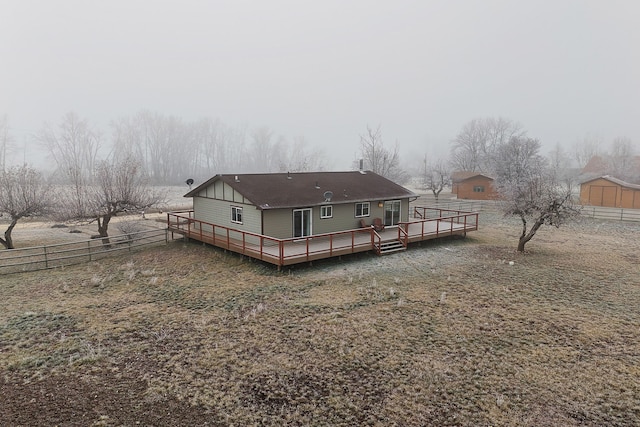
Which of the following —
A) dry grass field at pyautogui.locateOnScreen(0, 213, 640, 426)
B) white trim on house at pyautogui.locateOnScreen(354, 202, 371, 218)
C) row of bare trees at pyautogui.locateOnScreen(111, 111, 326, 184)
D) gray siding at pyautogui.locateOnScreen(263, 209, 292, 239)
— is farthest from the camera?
row of bare trees at pyautogui.locateOnScreen(111, 111, 326, 184)

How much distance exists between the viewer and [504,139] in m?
75.2

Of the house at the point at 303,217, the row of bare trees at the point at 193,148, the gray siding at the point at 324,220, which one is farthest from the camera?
the row of bare trees at the point at 193,148

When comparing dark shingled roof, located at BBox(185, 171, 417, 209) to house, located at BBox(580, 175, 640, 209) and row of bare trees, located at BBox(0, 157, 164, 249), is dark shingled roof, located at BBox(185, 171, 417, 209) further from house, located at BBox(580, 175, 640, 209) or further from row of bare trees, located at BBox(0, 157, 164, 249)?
house, located at BBox(580, 175, 640, 209)

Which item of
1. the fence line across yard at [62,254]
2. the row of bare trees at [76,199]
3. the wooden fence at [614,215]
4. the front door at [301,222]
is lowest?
the fence line across yard at [62,254]

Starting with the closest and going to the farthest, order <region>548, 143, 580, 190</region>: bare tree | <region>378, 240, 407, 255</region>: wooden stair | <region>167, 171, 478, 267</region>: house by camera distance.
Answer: <region>167, 171, 478, 267</region>: house, <region>378, 240, 407, 255</region>: wooden stair, <region>548, 143, 580, 190</region>: bare tree

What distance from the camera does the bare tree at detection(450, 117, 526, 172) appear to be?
2744 inches

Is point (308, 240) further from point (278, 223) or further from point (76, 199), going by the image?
point (76, 199)

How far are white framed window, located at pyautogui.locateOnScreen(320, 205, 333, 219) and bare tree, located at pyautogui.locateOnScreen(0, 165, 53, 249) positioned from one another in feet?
41.1

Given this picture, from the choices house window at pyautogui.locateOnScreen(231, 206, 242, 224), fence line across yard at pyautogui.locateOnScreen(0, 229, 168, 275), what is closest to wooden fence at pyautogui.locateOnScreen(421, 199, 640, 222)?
house window at pyautogui.locateOnScreen(231, 206, 242, 224)

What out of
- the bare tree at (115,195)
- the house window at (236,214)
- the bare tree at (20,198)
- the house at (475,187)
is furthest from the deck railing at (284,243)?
the house at (475,187)

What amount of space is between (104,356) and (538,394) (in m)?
8.38

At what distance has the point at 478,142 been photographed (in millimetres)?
73062

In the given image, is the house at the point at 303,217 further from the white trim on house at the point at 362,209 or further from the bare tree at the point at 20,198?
the bare tree at the point at 20,198

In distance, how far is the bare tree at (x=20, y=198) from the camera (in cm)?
1792
